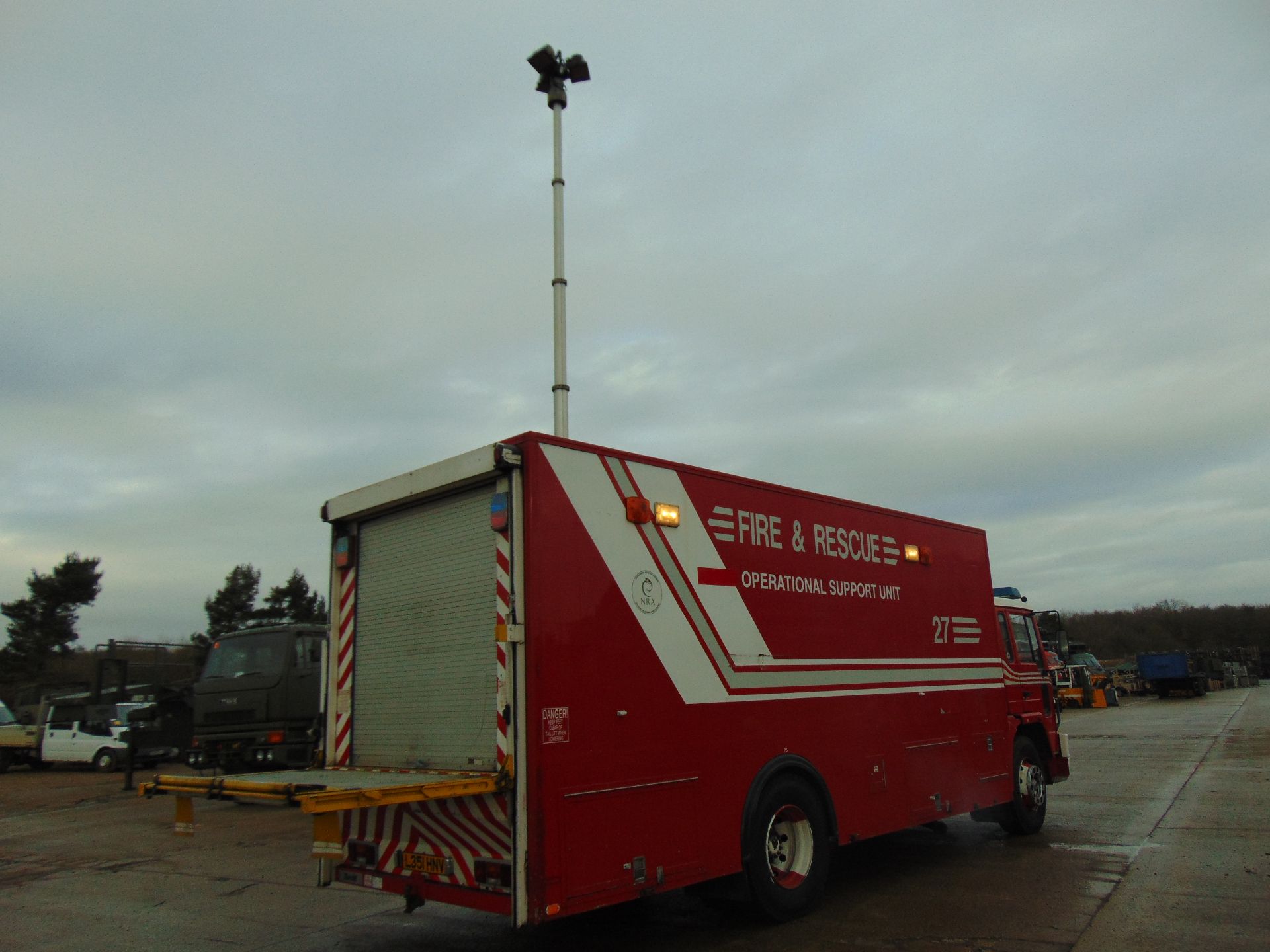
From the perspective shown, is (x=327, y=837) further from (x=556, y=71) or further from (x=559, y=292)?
(x=556, y=71)

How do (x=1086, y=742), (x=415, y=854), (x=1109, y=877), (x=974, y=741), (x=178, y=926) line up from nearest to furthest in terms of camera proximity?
1. (x=415, y=854)
2. (x=178, y=926)
3. (x=1109, y=877)
4. (x=974, y=741)
5. (x=1086, y=742)

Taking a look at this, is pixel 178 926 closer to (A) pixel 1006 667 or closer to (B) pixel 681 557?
(B) pixel 681 557

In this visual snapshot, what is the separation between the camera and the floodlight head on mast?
10227 millimetres

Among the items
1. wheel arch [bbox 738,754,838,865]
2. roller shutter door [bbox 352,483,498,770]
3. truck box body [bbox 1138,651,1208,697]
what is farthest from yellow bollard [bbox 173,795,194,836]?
truck box body [bbox 1138,651,1208,697]

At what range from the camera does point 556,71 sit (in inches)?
406

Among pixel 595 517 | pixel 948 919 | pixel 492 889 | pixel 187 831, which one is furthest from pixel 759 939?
pixel 187 831

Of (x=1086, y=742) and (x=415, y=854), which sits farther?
(x=1086, y=742)

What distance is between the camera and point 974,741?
8.83 metres

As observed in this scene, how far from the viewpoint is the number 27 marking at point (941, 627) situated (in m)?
8.65

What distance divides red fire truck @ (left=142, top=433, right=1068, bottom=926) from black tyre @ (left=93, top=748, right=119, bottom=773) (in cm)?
1941

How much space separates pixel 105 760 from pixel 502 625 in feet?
72.4

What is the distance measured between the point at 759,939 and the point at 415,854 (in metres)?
2.37

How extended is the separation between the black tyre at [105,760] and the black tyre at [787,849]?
21.1 meters

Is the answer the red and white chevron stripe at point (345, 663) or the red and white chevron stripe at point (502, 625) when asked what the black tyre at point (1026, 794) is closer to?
the red and white chevron stripe at point (502, 625)
